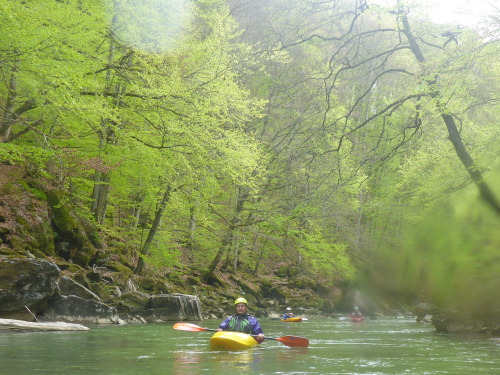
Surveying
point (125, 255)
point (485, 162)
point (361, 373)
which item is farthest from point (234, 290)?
point (361, 373)

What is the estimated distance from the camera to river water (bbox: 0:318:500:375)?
6.35m

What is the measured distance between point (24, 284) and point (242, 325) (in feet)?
15.6

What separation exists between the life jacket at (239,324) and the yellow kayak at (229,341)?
906 millimetres

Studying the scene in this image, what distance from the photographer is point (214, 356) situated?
801 cm

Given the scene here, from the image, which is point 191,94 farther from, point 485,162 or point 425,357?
point 425,357

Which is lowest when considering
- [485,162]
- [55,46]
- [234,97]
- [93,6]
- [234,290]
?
[234,290]

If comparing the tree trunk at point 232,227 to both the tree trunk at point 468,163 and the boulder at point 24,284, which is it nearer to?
the boulder at point 24,284

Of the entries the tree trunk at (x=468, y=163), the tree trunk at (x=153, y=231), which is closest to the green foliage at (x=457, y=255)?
the tree trunk at (x=468, y=163)

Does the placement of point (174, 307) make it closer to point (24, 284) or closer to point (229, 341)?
point (24, 284)

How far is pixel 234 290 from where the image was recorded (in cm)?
2372

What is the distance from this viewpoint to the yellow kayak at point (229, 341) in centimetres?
862

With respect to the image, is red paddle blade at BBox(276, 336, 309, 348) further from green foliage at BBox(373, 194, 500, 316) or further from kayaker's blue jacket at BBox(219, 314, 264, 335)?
green foliage at BBox(373, 194, 500, 316)

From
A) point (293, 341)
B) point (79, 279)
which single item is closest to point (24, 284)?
point (79, 279)

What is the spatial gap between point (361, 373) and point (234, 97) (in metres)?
9.91
